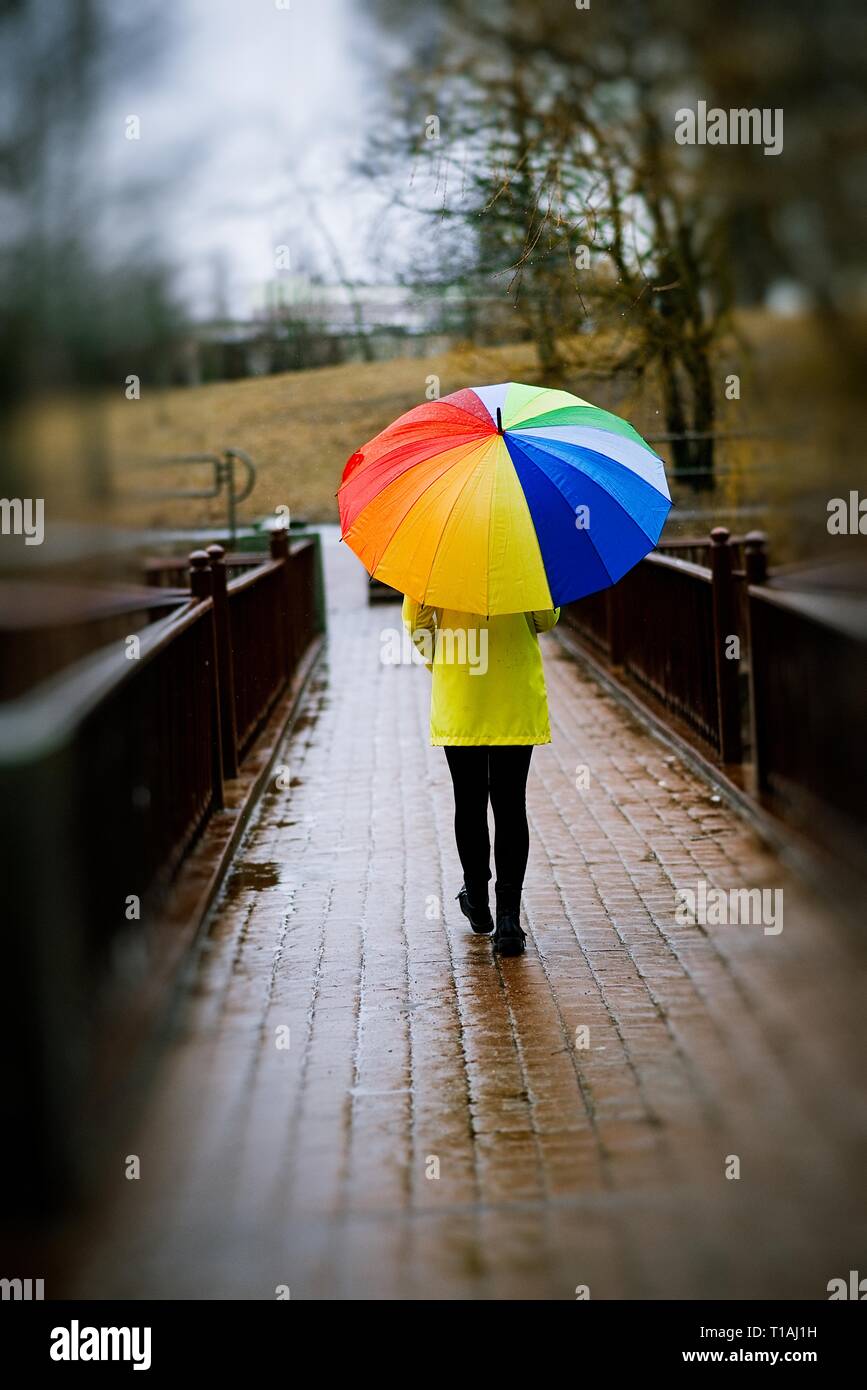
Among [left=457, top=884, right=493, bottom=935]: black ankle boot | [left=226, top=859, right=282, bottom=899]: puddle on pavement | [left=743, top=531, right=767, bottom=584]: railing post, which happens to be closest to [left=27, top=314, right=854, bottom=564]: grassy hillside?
[left=743, top=531, right=767, bottom=584]: railing post

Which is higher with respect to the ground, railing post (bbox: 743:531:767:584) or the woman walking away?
railing post (bbox: 743:531:767:584)

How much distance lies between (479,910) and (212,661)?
8.01 feet

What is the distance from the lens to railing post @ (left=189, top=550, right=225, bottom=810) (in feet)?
25.2

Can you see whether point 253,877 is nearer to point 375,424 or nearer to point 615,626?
point 615,626

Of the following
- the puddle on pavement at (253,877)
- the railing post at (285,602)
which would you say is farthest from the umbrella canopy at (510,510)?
the railing post at (285,602)

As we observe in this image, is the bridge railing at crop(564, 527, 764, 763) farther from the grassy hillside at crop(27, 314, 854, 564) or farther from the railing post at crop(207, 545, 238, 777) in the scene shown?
the railing post at crop(207, 545, 238, 777)

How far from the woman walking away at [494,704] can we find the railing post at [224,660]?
108 inches

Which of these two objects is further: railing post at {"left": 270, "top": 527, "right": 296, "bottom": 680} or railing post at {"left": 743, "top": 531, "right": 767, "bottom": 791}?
railing post at {"left": 270, "top": 527, "right": 296, "bottom": 680}

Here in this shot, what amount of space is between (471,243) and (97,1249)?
38.7 feet

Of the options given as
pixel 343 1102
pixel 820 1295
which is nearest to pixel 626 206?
pixel 343 1102

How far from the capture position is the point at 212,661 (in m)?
7.81

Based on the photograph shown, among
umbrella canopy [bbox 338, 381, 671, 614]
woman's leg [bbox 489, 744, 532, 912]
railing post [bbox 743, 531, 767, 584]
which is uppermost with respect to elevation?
umbrella canopy [bbox 338, 381, 671, 614]

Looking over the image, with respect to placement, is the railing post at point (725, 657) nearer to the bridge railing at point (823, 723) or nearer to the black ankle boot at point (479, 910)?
the black ankle boot at point (479, 910)

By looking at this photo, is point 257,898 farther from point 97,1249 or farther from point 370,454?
point 97,1249
